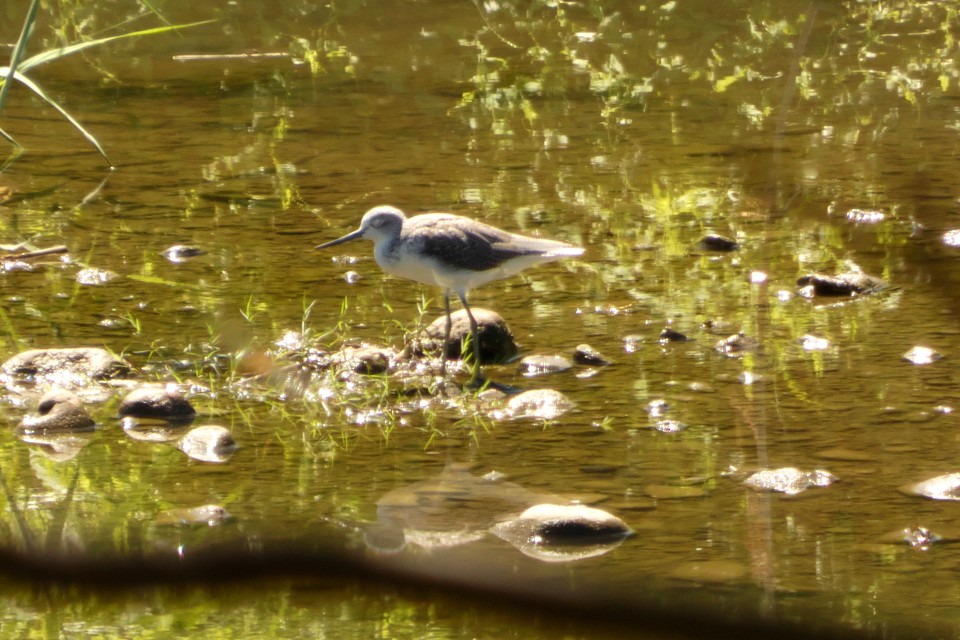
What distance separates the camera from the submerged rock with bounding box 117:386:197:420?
558 cm

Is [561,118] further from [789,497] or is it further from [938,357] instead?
[789,497]

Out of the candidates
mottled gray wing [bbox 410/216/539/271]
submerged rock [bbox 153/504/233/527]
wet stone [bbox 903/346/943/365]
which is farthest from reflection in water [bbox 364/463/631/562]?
wet stone [bbox 903/346/943/365]

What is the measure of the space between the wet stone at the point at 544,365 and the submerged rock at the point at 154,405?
54.0 inches

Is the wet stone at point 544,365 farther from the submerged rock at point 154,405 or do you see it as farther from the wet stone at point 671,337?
the submerged rock at point 154,405

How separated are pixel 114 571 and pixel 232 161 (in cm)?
559

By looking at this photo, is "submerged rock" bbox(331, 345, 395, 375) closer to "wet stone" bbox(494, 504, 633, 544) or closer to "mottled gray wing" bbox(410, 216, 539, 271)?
"mottled gray wing" bbox(410, 216, 539, 271)

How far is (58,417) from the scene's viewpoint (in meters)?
5.44

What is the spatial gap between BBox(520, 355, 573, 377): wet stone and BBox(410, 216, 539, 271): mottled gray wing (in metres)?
0.45

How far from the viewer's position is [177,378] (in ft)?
19.6

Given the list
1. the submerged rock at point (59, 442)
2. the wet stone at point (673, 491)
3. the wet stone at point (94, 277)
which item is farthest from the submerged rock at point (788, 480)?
the wet stone at point (94, 277)

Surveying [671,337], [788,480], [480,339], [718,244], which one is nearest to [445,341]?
[480,339]

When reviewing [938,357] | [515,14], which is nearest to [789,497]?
[938,357]

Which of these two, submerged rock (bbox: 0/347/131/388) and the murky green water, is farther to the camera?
submerged rock (bbox: 0/347/131/388)

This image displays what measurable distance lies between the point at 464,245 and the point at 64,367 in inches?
65.0
